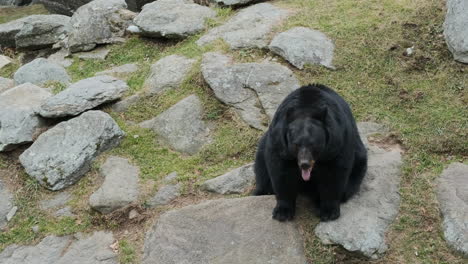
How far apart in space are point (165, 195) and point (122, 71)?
11.3ft

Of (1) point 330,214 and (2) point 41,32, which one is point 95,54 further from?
(1) point 330,214

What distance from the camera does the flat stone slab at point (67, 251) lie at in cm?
577

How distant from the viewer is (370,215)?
5.33m

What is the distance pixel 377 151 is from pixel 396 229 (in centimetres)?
128

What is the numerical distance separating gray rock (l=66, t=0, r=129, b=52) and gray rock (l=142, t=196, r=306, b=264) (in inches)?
206

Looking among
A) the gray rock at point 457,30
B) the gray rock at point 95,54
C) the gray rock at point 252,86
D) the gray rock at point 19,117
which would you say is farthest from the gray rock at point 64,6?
the gray rock at point 457,30

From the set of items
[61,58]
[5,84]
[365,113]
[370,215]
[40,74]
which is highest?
[370,215]

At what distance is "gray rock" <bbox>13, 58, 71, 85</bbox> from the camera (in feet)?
29.8

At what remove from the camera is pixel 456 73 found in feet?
24.3

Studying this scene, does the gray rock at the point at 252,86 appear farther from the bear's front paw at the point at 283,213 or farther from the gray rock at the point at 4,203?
the gray rock at the point at 4,203

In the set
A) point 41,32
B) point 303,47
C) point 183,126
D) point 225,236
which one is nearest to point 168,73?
point 183,126

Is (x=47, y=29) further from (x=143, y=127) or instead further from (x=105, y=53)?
(x=143, y=127)

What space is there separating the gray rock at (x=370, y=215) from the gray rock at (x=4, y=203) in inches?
144

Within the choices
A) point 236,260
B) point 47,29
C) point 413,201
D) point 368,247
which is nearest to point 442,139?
point 413,201
